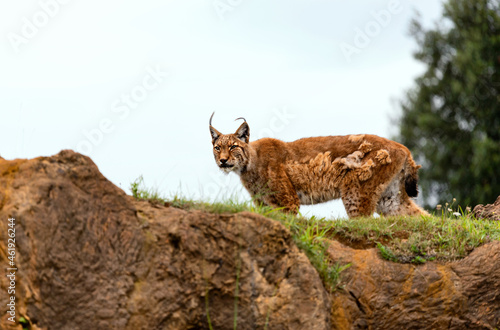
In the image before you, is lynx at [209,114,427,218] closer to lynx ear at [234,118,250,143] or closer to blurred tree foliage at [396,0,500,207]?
lynx ear at [234,118,250,143]

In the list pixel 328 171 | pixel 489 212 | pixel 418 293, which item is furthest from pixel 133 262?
pixel 489 212

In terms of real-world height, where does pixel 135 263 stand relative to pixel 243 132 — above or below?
below

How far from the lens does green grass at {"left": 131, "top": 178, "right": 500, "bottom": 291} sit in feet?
21.6

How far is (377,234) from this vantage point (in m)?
7.75

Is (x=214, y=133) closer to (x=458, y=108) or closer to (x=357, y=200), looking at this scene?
(x=357, y=200)

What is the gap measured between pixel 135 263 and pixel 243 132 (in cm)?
503

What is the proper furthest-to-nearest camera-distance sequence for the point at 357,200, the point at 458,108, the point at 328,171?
the point at 458,108 < the point at 328,171 < the point at 357,200

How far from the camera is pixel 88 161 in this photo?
5.77 meters

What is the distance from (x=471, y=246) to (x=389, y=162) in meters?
2.68

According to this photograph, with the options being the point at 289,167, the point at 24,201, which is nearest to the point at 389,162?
the point at 289,167

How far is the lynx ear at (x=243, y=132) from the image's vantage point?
33.3 ft

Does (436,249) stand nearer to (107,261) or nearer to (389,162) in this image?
(389,162)

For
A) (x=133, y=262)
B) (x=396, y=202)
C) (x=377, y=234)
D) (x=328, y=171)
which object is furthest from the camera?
(x=396, y=202)

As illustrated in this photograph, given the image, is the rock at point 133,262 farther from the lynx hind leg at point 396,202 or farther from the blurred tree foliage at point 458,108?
the blurred tree foliage at point 458,108
